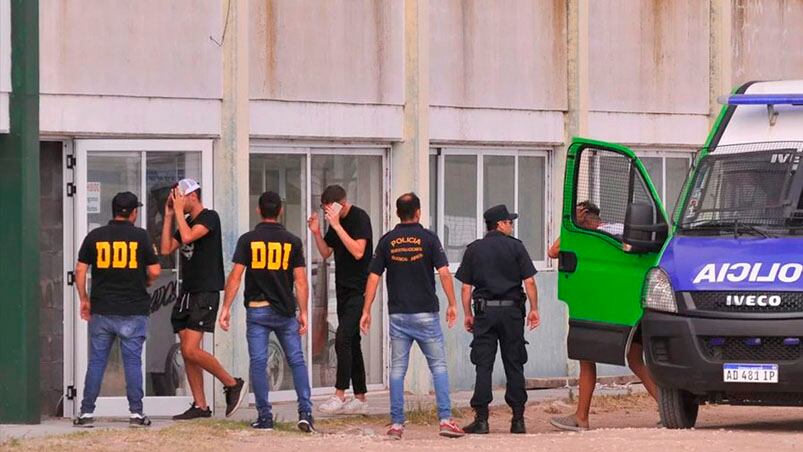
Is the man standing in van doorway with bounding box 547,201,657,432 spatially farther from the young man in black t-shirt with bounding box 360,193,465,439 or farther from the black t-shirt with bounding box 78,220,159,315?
the black t-shirt with bounding box 78,220,159,315

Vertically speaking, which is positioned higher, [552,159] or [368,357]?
[552,159]

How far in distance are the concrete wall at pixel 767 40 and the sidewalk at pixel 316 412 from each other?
452 centimetres

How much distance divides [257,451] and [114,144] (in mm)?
3803

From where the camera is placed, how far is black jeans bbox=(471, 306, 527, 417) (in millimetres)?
14234

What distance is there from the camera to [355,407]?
613 inches

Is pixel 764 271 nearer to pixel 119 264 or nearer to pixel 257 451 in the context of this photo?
pixel 257 451

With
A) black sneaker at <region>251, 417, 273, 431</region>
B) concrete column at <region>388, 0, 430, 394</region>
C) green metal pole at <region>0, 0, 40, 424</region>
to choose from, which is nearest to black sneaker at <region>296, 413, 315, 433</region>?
black sneaker at <region>251, 417, 273, 431</region>

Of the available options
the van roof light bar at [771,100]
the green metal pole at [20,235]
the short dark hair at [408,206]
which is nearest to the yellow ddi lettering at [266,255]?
the short dark hair at [408,206]

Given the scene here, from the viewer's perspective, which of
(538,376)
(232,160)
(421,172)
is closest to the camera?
(232,160)

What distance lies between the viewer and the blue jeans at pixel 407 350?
1388 cm

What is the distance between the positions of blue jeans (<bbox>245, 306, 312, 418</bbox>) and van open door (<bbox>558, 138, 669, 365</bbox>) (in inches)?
85.0

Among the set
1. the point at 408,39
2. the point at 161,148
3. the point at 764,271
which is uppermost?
the point at 408,39

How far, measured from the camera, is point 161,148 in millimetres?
15617

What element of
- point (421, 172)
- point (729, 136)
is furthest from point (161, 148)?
point (729, 136)
